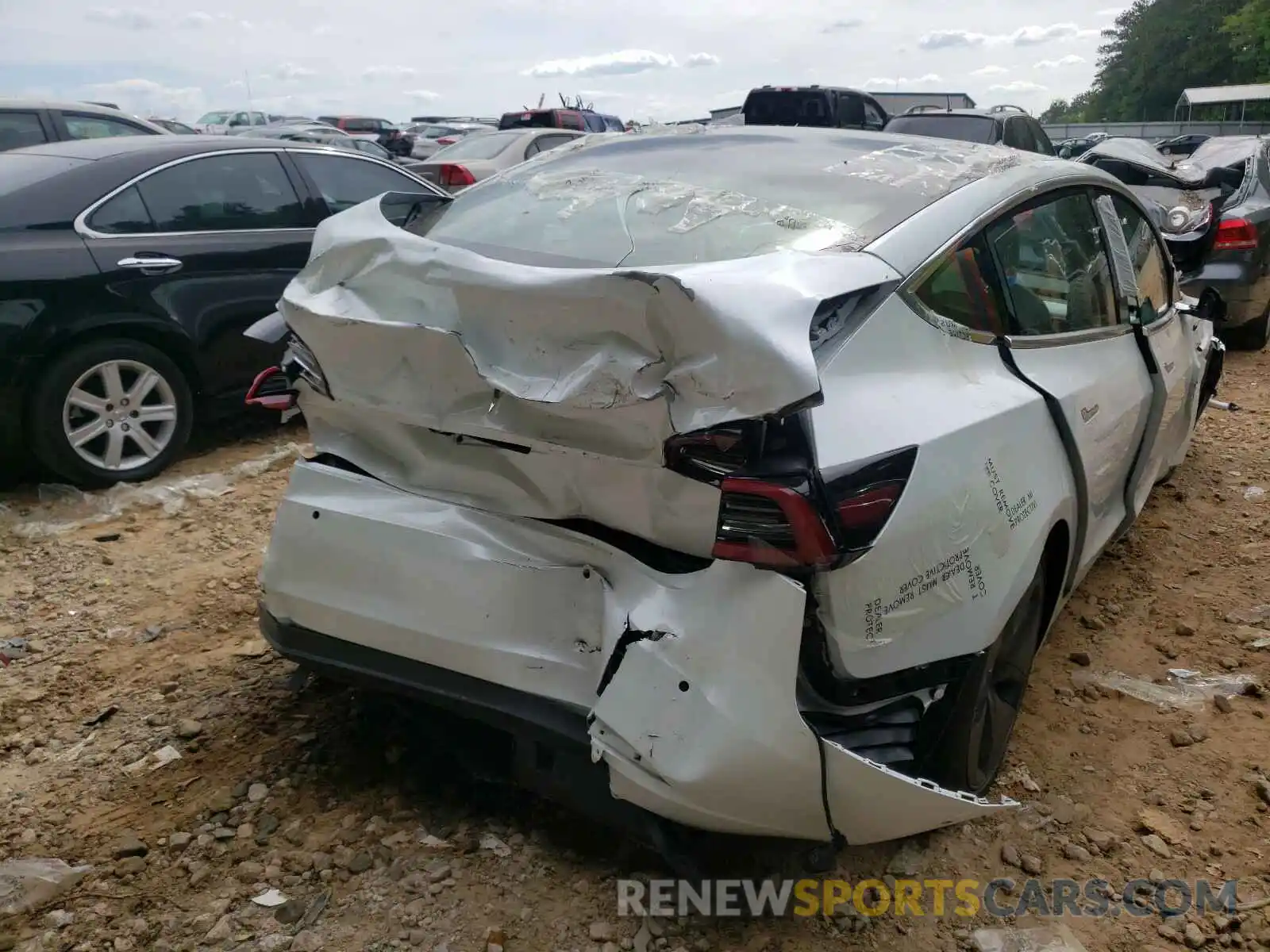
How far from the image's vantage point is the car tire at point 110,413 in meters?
4.33

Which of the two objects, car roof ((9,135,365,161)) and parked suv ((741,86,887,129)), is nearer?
car roof ((9,135,365,161))

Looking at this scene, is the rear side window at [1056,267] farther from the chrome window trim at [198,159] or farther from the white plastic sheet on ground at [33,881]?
the chrome window trim at [198,159]

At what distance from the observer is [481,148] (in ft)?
36.9

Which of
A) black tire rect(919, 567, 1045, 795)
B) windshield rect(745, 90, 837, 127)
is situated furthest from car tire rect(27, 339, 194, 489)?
windshield rect(745, 90, 837, 127)

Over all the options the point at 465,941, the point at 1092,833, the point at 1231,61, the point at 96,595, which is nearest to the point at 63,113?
the point at 96,595

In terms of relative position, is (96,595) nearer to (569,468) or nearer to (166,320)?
(166,320)

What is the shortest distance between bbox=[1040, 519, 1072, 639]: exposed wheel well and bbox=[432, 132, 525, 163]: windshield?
9.16 metres

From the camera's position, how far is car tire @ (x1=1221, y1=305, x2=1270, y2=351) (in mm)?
7430

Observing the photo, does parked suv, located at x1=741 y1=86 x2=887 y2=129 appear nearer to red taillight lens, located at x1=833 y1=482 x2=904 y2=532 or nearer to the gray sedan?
the gray sedan

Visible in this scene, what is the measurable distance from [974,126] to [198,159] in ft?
27.8

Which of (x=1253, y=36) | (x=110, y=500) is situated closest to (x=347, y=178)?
(x=110, y=500)

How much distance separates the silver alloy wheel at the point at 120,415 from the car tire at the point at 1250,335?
710 centimetres

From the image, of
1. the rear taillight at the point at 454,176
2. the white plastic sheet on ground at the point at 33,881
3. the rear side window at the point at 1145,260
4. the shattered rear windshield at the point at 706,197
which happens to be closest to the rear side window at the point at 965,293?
the shattered rear windshield at the point at 706,197

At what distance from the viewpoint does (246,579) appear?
382 centimetres
